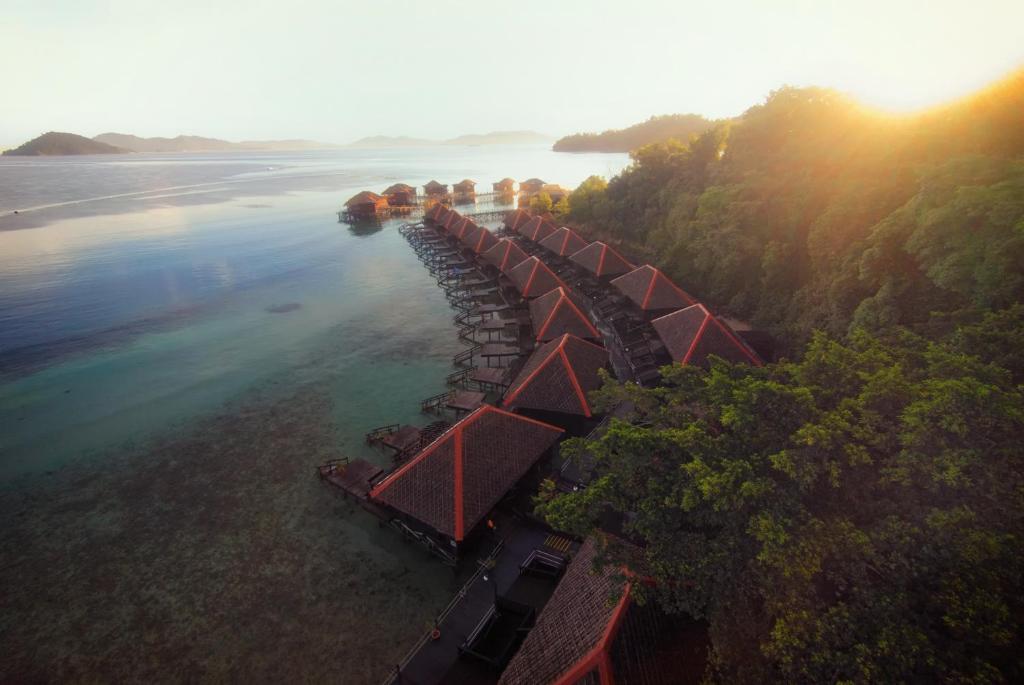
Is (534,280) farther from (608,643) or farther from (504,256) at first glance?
(608,643)

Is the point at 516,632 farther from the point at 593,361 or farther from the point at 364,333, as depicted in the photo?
the point at 364,333

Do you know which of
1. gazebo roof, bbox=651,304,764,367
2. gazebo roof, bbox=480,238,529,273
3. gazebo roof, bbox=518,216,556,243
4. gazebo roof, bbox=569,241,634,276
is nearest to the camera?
gazebo roof, bbox=651,304,764,367

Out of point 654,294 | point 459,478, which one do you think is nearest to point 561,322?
point 654,294

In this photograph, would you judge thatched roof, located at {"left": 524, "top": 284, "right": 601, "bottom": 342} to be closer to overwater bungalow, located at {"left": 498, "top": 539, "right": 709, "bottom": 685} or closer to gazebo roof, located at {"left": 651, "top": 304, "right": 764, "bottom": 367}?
gazebo roof, located at {"left": 651, "top": 304, "right": 764, "bottom": 367}

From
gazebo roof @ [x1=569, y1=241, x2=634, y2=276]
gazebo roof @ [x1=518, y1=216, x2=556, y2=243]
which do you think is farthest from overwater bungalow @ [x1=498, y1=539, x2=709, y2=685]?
gazebo roof @ [x1=518, y1=216, x2=556, y2=243]

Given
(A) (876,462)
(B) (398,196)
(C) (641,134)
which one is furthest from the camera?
(C) (641,134)

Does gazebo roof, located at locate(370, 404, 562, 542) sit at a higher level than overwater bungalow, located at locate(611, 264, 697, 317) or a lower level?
lower
